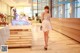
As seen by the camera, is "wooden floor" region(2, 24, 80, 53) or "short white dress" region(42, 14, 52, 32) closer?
"wooden floor" region(2, 24, 80, 53)

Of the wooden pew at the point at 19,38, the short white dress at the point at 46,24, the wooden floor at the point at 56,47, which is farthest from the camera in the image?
the wooden pew at the point at 19,38

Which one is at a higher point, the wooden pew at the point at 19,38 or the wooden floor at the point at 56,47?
the wooden pew at the point at 19,38

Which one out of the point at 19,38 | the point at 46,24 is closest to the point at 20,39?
the point at 19,38

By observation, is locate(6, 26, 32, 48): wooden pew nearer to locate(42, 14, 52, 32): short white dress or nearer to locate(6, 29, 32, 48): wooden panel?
locate(6, 29, 32, 48): wooden panel

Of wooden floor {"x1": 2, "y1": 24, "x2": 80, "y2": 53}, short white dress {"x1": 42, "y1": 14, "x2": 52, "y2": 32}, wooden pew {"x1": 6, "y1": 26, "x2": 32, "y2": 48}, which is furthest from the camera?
wooden pew {"x1": 6, "y1": 26, "x2": 32, "y2": 48}

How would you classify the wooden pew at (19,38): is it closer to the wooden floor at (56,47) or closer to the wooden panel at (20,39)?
the wooden panel at (20,39)

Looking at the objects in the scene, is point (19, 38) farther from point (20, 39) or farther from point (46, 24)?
point (46, 24)

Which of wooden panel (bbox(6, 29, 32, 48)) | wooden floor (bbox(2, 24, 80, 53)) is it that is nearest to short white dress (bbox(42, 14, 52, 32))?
wooden floor (bbox(2, 24, 80, 53))

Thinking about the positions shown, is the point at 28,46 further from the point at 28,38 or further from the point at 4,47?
the point at 4,47

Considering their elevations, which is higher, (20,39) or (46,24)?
(46,24)

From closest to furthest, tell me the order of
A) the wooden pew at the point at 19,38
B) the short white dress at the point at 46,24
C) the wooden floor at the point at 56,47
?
the wooden floor at the point at 56,47 < the short white dress at the point at 46,24 < the wooden pew at the point at 19,38

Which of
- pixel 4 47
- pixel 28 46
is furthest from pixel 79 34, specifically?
pixel 4 47

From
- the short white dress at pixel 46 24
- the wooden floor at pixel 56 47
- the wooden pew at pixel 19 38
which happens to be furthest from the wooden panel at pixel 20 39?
the short white dress at pixel 46 24

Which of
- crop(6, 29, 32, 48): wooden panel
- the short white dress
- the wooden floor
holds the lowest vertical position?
the wooden floor
